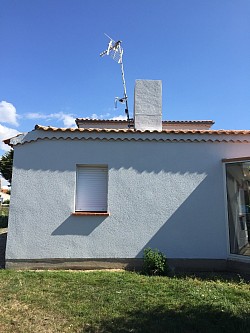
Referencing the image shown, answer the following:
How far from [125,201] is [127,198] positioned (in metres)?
0.10

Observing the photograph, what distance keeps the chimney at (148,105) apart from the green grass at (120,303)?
4702 millimetres

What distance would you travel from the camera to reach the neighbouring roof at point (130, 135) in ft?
28.9

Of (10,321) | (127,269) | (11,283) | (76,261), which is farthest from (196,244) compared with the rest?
(10,321)

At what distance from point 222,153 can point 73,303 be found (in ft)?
18.4

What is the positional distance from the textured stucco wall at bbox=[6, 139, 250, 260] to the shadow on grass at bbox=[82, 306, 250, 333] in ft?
10.5

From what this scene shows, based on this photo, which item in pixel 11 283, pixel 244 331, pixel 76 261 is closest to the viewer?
pixel 244 331

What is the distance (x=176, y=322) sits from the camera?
4.98 m

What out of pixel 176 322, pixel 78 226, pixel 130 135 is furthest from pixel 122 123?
pixel 176 322

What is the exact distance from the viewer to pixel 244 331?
15.3 ft

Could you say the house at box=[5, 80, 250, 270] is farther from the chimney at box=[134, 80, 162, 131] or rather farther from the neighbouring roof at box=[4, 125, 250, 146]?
the chimney at box=[134, 80, 162, 131]

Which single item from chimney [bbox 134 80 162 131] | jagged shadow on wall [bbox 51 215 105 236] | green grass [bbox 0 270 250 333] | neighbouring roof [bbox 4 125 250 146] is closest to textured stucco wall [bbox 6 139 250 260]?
jagged shadow on wall [bbox 51 215 105 236]

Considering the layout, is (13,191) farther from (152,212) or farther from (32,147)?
(152,212)

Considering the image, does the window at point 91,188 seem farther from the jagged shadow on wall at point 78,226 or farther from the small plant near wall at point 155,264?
the small plant near wall at point 155,264

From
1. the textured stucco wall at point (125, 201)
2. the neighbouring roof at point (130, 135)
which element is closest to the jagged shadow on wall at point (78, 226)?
the textured stucco wall at point (125, 201)
